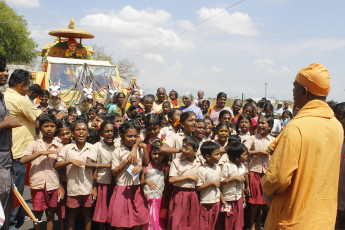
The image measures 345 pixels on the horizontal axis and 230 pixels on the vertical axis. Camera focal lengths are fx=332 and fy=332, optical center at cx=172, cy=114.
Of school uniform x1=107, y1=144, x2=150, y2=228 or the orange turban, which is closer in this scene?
the orange turban

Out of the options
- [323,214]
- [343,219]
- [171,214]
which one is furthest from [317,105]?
[171,214]

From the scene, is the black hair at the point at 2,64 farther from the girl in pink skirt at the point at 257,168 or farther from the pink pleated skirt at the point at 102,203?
the girl in pink skirt at the point at 257,168

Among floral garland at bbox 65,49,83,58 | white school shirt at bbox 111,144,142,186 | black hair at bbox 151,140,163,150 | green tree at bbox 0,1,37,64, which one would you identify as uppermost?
green tree at bbox 0,1,37,64

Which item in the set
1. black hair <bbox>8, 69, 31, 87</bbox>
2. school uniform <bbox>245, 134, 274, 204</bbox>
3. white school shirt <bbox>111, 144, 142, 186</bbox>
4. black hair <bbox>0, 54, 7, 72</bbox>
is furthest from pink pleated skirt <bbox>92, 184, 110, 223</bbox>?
school uniform <bbox>245, 134, 274, 204</bbox>

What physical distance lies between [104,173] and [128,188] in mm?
382

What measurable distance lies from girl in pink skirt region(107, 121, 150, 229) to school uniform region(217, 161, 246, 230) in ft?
3.36

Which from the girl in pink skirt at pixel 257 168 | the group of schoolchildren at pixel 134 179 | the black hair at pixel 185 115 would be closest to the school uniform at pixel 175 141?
the group of schoolchildren at pixel 134 179

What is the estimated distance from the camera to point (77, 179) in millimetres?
4184

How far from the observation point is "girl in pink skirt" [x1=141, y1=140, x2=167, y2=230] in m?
4.31

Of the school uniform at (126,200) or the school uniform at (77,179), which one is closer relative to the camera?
the school uniform at (126,200)

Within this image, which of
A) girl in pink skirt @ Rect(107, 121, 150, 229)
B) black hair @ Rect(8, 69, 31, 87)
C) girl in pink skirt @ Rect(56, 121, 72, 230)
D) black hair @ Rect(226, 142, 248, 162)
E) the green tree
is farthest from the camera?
the green tree

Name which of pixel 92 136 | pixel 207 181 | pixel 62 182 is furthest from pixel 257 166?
pixel 62 182

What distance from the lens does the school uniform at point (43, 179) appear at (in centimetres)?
413

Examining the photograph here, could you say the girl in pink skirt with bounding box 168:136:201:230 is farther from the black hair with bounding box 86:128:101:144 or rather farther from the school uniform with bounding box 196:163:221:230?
the black hair with bounding box 86:128:101:144
